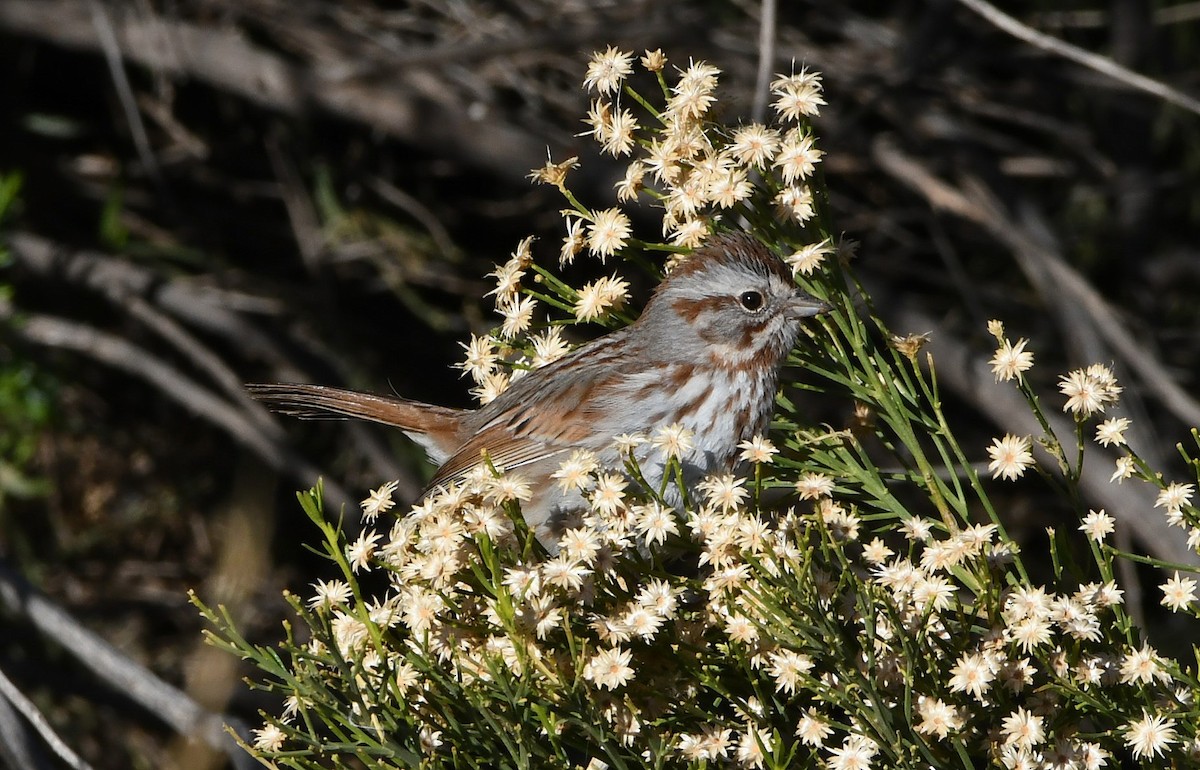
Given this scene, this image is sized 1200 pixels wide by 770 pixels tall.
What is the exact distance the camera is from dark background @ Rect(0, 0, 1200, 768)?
154 inches

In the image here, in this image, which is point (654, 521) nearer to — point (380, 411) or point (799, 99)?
point (799, 99)

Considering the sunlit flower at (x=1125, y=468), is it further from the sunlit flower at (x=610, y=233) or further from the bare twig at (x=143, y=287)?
the bare twig at (x=143, y=287)

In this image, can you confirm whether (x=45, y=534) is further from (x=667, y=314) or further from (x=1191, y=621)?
(x=1191, y=621)

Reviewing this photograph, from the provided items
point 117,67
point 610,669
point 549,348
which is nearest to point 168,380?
point 117,67

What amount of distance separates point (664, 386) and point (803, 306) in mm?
516

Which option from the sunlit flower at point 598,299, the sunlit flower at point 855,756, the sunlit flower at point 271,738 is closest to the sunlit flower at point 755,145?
the sunlit flower at point 598,299

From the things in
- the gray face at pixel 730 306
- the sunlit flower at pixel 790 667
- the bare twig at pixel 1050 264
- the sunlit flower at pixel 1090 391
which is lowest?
the sunlit flower at pixel 790 667

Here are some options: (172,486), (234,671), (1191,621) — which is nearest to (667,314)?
(234,671)

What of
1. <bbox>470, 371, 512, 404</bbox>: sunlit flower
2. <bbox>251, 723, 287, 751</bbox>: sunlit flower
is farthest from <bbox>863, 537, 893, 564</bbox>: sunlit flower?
<bbox>470, 371, 512, 404</bbox>: sunlit flower

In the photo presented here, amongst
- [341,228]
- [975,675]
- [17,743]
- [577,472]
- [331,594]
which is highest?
[341,228]

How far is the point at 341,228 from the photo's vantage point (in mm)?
4270

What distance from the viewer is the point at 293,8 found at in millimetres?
4086

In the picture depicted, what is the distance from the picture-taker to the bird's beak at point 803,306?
2.32m

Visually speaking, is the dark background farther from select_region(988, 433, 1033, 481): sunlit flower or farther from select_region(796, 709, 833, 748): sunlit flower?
select_region(796, 709, 833, 748): sunlit flower
